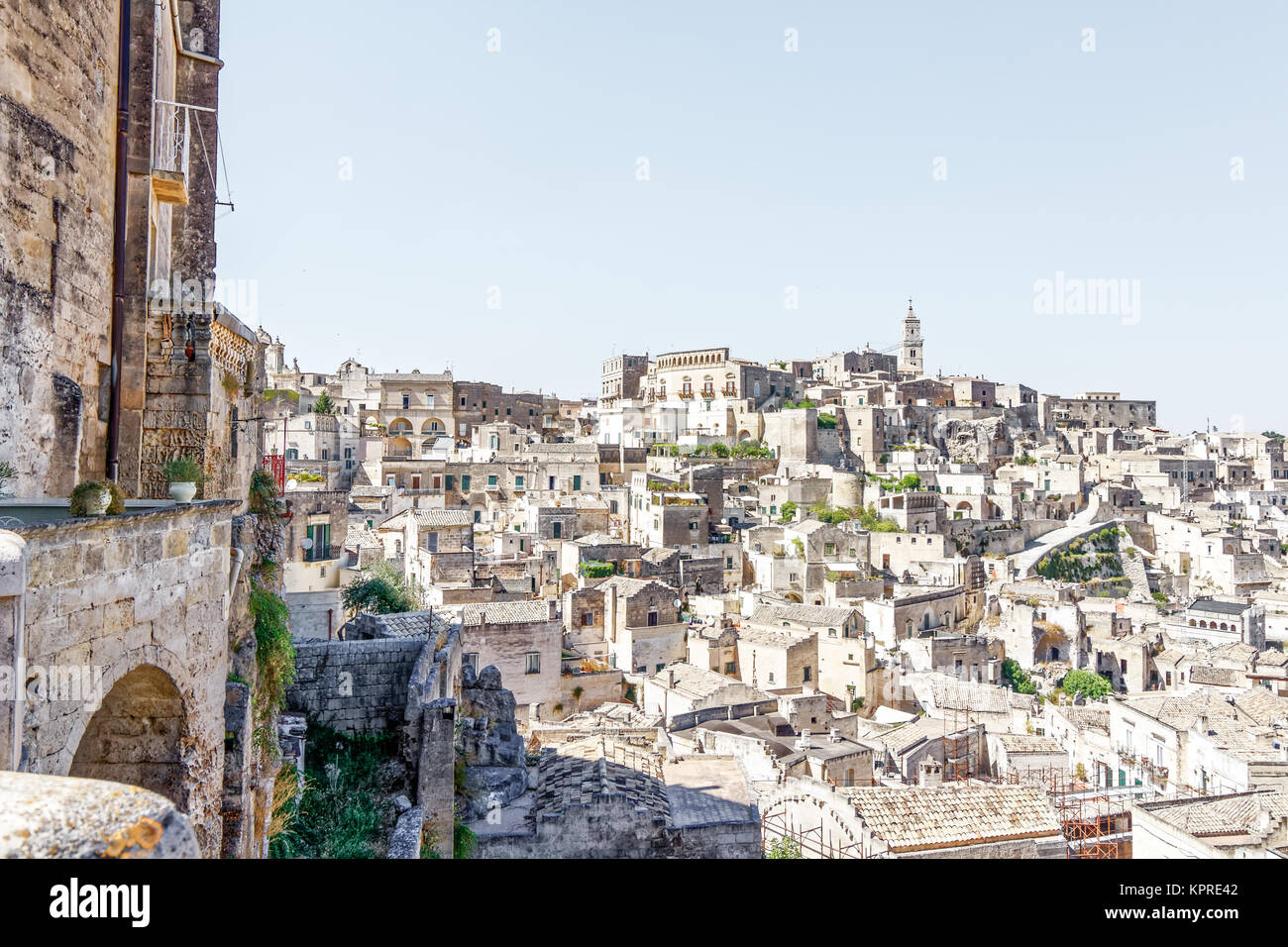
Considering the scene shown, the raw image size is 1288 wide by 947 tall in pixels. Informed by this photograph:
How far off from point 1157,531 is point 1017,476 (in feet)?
33.5

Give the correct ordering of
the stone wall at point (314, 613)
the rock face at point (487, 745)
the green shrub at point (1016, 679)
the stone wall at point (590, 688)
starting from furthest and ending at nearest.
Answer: the green shrub at point (1016, 679)
the stone wall at point (590, 688)
the stone wall at point (314, 613)
the rock face at point (487, 745)

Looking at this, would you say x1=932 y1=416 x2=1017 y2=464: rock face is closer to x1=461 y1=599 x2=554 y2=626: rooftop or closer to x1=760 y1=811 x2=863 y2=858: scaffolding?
x1=461 y1=599 x2=554 y2=626: rooftop

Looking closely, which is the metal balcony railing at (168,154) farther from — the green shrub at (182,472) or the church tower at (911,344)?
the church tower at (911,344)

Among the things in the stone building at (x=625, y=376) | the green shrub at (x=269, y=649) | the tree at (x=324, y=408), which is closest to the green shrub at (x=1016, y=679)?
the green shrub at (x=269, y=649)

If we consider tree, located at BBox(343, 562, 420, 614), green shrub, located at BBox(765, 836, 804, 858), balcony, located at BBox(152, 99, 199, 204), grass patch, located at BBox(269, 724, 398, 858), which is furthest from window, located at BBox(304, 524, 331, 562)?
balcony, located at BBox(152, 99, 199, 204)

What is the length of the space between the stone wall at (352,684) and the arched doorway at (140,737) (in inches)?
199

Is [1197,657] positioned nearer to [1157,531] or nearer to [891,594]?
[891,594]

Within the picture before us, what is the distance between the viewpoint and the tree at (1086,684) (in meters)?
33.2

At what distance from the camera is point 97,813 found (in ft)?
5.35

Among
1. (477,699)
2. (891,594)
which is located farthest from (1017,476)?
(477,699)

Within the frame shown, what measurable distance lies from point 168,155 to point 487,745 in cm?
788

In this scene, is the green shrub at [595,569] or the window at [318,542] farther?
the green shrub at [595,569]

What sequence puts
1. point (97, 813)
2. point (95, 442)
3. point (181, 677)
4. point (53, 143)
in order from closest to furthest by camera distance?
1. point (97, 813)
2. point (181, 677)
3. point (53, 143)
4. point (95, 442)

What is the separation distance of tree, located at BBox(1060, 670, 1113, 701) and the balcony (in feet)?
108
